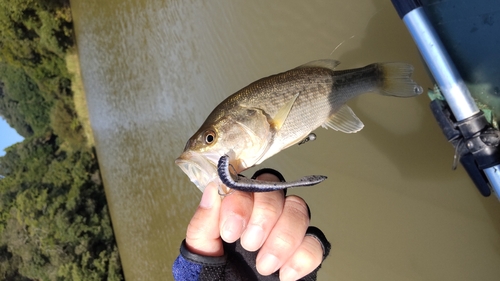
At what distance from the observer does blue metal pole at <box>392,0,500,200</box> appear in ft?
5.29

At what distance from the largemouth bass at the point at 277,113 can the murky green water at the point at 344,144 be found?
1318 mm

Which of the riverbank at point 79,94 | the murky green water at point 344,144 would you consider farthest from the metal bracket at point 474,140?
the riverbank at point 79,94

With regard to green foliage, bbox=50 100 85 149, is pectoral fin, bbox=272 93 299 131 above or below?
below

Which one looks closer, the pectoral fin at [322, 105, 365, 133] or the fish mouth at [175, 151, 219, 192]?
the fish mouth at [175, 151, 219, 192]

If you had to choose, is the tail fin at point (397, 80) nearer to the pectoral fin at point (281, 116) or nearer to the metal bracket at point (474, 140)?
the metal bracket at point (474, 140)

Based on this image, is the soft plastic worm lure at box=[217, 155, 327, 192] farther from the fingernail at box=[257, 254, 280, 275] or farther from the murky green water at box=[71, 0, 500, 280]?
the murky green water at box=[71, 0, 500, 280]

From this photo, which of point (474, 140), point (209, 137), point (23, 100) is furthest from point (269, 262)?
point (23, 100)

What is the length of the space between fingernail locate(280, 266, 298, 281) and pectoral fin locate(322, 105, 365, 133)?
836mm

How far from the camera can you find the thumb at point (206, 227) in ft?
5.65

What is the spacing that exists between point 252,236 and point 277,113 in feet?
2.07

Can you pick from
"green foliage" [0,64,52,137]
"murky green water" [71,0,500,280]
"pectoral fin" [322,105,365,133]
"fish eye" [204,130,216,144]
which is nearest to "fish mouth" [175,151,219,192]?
"fish eye" [204,130,216,144]

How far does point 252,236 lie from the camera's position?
1.71 metres

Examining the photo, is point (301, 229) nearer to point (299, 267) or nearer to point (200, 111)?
point (299, 267)

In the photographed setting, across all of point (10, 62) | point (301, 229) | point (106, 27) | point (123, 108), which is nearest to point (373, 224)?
point (301, 229)
